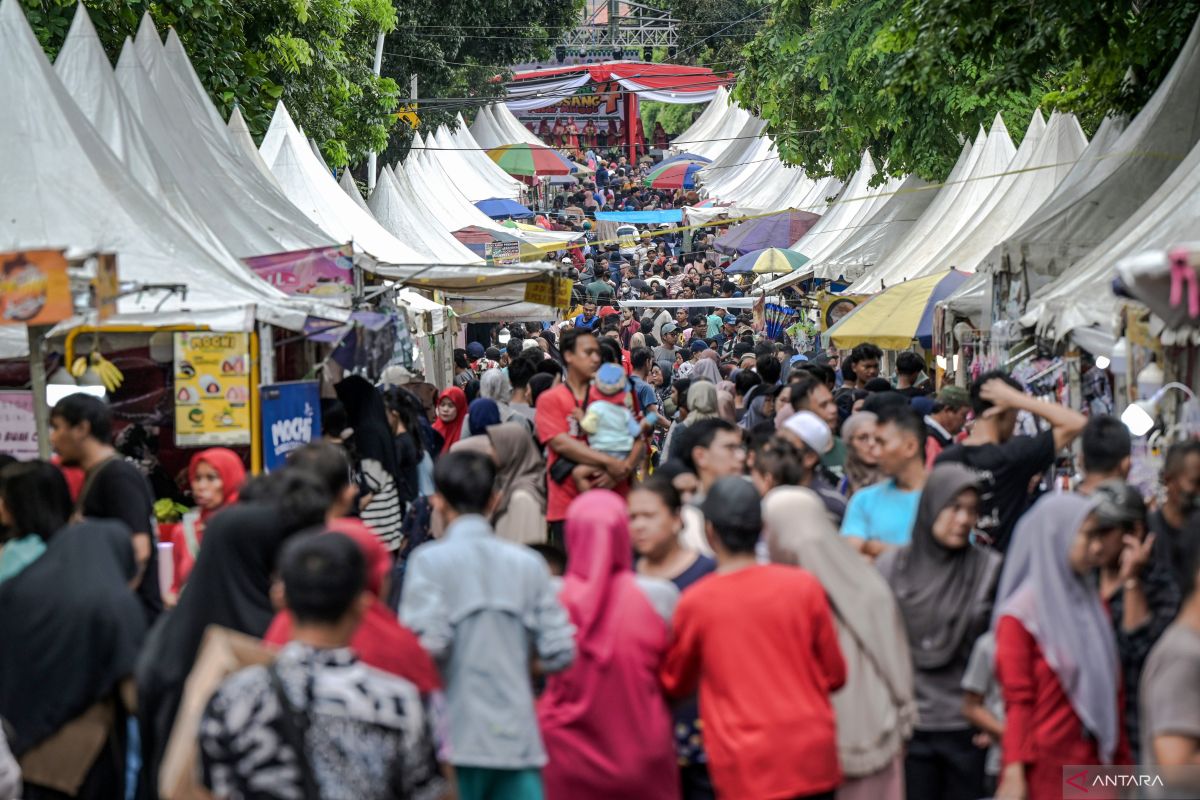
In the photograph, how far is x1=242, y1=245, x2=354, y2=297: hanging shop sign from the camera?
33.5 feet

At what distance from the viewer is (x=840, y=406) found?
10391 millimetres

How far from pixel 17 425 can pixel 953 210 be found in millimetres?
11620

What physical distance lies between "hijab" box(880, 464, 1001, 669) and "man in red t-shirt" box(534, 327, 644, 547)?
3450 millimetres

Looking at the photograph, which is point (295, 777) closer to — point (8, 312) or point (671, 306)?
point (8, 312)

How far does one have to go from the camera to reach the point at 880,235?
2084 centimetres

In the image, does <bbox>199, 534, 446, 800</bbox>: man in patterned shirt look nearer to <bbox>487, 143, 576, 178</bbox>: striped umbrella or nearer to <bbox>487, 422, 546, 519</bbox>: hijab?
<bbox>487, 422, 546, 519</bbox>: hijab

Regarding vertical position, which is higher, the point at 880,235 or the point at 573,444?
the point at 880,235

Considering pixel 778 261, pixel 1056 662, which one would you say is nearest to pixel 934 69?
pixel 1056 662

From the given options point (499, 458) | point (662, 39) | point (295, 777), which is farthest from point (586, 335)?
point (662, 39)

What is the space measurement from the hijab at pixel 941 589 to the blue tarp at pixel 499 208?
30915 millimetres

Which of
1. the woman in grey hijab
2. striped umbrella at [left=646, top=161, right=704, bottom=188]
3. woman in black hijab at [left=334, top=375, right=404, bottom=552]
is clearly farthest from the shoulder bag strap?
striped umbrella at [left=646, top=161, right=704, bottom=188]

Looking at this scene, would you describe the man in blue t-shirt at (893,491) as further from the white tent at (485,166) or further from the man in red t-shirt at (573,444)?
the white tent at (485,166)

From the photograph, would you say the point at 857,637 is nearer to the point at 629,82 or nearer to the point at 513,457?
the point at 513,457

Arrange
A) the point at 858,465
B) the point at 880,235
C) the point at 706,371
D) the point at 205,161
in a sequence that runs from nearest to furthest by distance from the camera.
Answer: the point at 858,465
the point at 205,161
the point at 706,371
the point at 880,235
